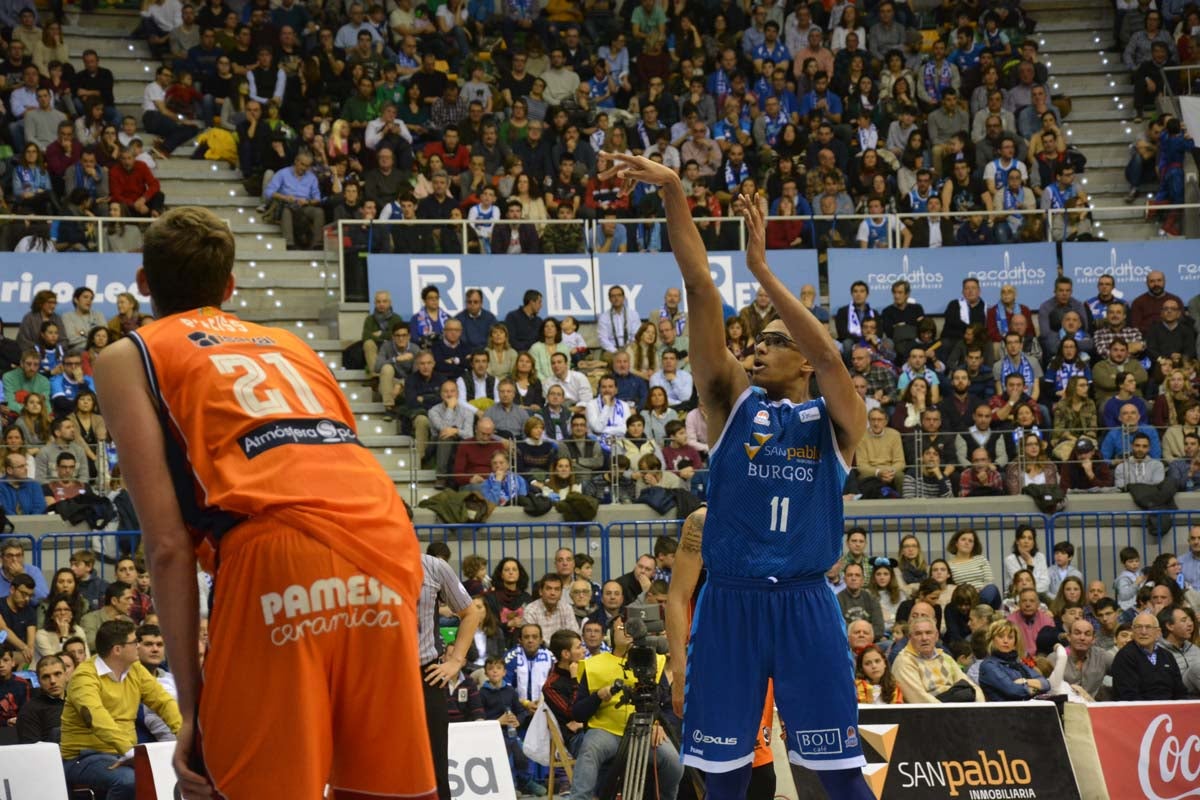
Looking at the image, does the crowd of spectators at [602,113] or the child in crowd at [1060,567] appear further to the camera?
the crowd of spectators at [602,113]

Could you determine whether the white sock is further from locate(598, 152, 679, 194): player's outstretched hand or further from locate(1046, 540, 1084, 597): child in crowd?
locate(598, 152, 679, 194): player's outstretched hand

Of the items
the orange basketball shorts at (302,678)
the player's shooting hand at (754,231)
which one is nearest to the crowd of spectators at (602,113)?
the player's shooting hand at (754,231)

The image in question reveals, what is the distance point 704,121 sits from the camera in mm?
24547

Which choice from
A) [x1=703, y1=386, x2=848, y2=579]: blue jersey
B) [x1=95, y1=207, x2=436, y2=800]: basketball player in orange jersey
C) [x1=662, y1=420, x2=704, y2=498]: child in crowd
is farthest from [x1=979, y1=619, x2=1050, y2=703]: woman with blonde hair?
[x1=95, y1=207, x2=436, y2=800]: basketball player in orange jersey

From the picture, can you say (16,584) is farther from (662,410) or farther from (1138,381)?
(1138,381)

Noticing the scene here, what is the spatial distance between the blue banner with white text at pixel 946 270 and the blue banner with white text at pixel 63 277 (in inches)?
348

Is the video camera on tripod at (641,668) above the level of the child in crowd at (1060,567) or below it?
above

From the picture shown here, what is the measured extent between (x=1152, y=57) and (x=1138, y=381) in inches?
335

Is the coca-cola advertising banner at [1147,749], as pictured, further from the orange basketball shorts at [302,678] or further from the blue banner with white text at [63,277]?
the blue banner with white text at [63,277]

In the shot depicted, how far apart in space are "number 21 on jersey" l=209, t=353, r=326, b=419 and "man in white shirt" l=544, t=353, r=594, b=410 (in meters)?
15.1

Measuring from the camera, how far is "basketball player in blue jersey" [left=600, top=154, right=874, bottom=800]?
651 centimetres

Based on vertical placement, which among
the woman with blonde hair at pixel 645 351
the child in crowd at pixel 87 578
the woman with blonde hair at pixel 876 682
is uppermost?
the woman with blonde hair at pixel 645 351

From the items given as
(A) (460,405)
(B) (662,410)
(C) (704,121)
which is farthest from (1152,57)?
(A) (460,405)

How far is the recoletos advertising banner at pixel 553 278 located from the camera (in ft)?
68.4
